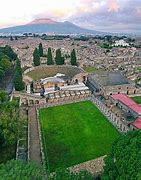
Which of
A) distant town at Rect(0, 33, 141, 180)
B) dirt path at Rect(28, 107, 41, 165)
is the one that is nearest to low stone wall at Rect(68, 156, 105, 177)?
distant town at Rect(0, 33, 141, 180)

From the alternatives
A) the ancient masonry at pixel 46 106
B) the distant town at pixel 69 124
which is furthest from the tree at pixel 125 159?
the ancient masonry at pixel 46 106

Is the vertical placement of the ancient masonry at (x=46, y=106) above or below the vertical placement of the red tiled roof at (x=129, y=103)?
below

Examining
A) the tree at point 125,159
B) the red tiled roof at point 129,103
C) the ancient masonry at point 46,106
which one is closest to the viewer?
the tree at point 125,159

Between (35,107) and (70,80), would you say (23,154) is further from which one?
(70,80)

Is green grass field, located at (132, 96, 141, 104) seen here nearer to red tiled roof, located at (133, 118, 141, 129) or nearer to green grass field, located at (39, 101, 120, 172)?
green grass field, located at (39, 101, 120, 172)

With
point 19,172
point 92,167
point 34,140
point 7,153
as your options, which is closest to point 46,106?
point 34,140

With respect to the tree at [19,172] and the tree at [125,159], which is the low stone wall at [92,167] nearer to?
the tree at [125,159]

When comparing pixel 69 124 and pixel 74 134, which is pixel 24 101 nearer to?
pixel 69 124
